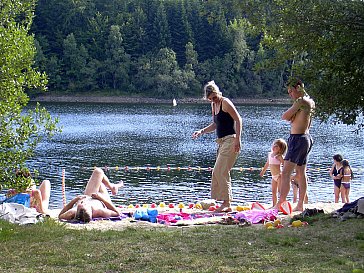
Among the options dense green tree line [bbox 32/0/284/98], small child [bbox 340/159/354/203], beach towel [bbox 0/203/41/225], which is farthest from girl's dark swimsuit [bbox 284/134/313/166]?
dense green tree line [bbox 32/0/284/98]

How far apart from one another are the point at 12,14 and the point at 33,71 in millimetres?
786

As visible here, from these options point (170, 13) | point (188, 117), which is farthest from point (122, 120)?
point (170, 13)

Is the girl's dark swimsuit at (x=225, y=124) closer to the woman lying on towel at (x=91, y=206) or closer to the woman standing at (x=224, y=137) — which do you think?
the woman standing at (x=224, y=137)

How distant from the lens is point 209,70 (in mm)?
82125

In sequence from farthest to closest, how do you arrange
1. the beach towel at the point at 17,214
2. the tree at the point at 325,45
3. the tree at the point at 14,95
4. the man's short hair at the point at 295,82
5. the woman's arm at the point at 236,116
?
the woman's arm at the point at 236,116 → the beach towel at the point at 17,214 → the tree at the point at 14,95 → the man's short hair at the point at 295,82 → the tree at the point at 325,45

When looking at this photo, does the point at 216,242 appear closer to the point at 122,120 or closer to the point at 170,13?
the point at 122,120

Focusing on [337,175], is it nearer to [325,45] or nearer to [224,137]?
[224,137]

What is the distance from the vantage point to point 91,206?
804cm

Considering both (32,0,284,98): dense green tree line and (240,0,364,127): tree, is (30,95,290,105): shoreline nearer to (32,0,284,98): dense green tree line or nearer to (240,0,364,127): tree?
(32,0,284,98): dense green tree line

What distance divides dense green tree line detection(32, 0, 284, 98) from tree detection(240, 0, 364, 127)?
225 ft

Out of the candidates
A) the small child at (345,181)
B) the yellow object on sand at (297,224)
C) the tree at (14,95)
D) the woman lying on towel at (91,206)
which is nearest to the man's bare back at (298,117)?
the yellow object on sand at (297,224)

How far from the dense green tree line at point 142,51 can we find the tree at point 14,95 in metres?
68.5

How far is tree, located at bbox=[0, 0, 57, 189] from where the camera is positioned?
6859 mm

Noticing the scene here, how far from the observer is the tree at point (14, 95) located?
6.86m
